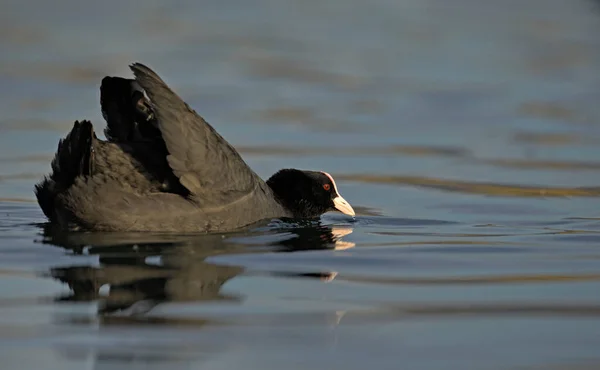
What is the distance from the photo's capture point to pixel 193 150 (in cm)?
804

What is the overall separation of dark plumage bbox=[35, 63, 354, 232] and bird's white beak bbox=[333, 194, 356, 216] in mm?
1059

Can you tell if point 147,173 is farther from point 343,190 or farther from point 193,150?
point 343,190

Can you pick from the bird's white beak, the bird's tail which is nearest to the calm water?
the bird's white beak

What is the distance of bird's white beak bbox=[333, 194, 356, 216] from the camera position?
32.1 ft

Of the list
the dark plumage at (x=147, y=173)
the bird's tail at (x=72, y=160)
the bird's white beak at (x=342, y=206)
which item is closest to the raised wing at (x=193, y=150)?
the dark plumage at (x=147, y=173)

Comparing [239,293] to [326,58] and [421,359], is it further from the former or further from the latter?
[326,58]

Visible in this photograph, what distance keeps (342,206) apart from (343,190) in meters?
1.30

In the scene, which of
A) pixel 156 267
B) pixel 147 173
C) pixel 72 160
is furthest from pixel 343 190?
pixel 156 267

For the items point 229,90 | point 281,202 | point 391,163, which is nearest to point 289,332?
point 281,202

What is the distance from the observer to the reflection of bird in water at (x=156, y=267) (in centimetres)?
616

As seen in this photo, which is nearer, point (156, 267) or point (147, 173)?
point (156, 267)

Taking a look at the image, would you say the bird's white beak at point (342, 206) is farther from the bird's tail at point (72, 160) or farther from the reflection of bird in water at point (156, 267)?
the bird's tail at point (72, 160)

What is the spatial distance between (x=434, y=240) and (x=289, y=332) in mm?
3136

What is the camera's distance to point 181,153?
802 cm
